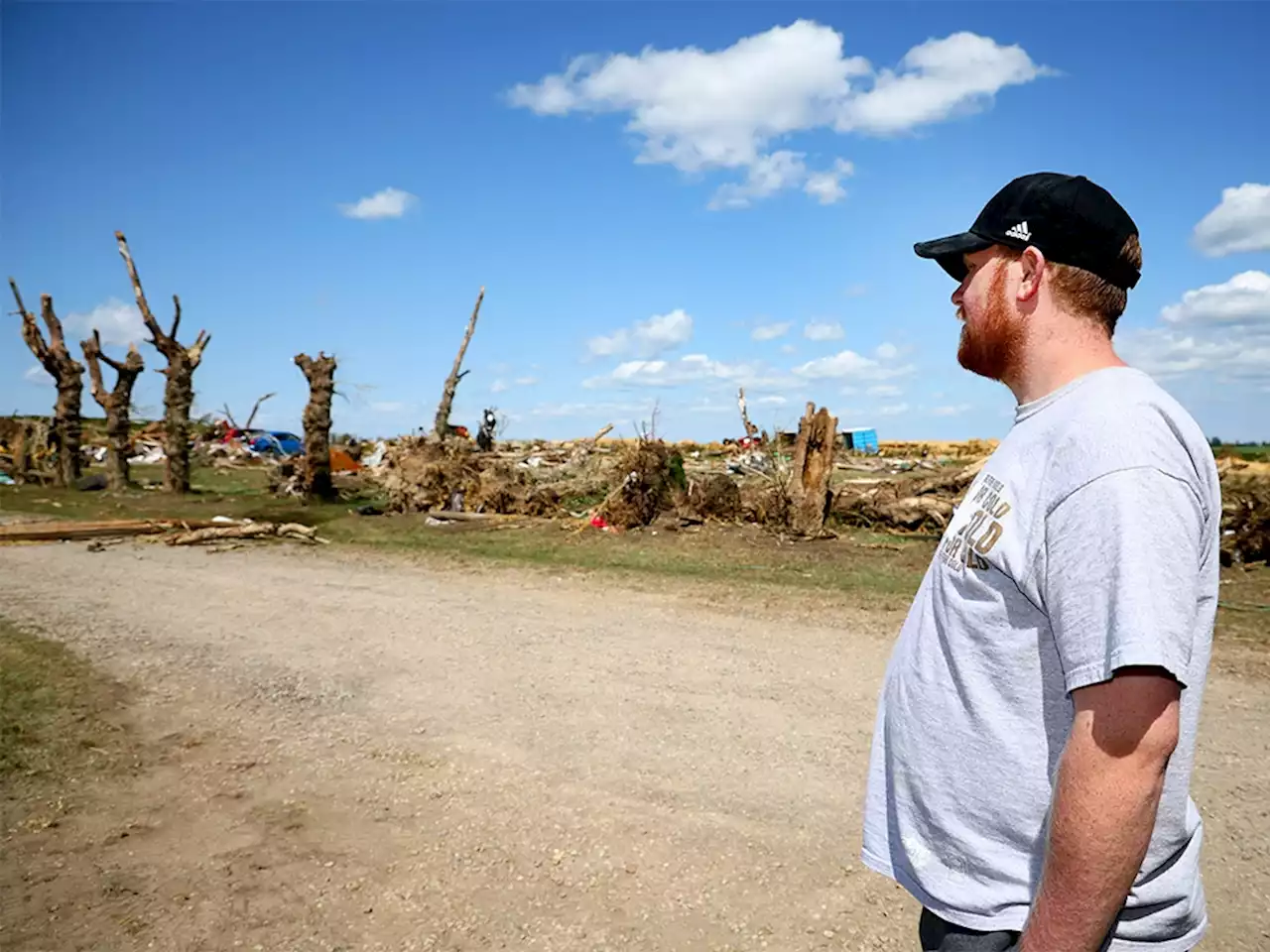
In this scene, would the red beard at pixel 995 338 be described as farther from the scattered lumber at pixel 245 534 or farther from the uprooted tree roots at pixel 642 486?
the uprooted tree roots at pixel 642 486

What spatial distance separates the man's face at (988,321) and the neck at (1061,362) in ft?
0.12

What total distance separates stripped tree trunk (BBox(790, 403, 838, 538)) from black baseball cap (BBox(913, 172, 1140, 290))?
16033 mm

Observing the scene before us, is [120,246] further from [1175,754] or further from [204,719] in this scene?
[1175,754]

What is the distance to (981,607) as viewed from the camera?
5.98 feet

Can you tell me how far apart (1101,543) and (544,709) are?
563cm

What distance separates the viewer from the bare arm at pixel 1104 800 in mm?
1562

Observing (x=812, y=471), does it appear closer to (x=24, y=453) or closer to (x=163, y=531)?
(x=163, y=531)

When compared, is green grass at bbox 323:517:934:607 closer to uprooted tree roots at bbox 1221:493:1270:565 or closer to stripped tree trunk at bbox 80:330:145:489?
uprooted tree roots at bbox 1221:493:1270:565

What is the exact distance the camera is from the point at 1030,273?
1.96 meters

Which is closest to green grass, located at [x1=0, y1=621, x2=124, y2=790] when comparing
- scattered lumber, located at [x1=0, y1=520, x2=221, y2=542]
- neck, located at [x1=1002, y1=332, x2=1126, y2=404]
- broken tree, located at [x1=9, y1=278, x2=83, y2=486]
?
neck, located at [x1=1002, y1=332, x2=1126, y2=404]

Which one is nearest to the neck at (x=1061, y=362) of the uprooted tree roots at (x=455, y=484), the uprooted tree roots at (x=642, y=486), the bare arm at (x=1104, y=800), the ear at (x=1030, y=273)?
the ear at (x=1030, y=273)

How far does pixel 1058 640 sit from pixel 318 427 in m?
24.2

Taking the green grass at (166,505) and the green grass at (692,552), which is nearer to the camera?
the green grass at (692,552)

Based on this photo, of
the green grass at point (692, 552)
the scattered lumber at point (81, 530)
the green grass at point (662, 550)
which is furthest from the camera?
the scattered lumber at point (81, 530)
